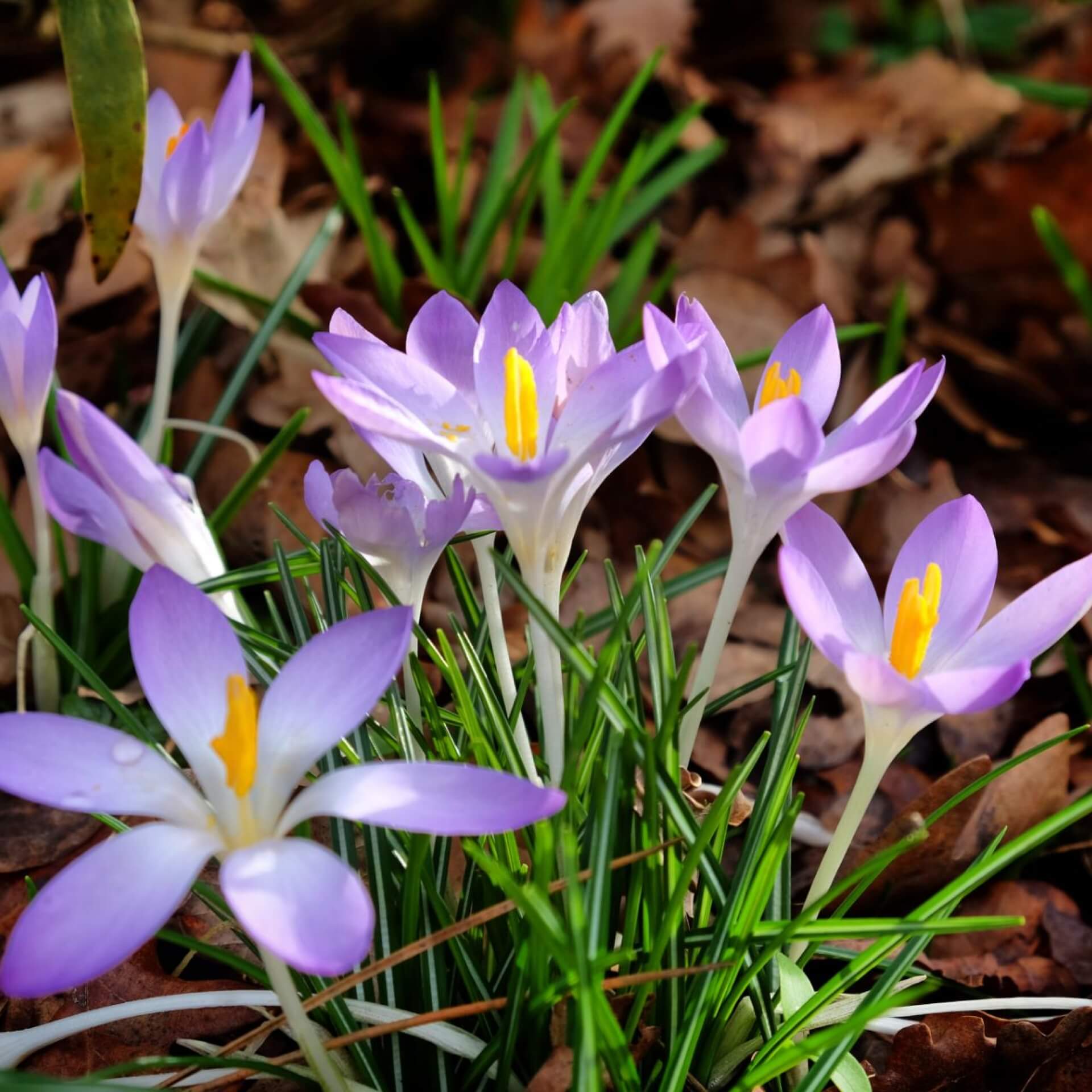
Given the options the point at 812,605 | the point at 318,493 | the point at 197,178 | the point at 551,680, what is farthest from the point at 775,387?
the point at 197,178

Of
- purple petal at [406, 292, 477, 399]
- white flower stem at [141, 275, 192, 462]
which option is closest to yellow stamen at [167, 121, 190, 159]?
white flower stem at [141, 275, 192, 462]

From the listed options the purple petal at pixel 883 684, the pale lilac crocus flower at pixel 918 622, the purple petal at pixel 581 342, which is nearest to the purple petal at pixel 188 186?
the purple petal at pixel 581 342

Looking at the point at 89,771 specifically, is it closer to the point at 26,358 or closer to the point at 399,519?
the point at 399,519

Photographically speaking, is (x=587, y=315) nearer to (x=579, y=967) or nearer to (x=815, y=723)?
(x=579, y=967)

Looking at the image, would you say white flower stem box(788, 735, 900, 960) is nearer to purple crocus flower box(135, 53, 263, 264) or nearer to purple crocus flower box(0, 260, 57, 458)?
purple crocus flower box(0, 260, 57, 458)

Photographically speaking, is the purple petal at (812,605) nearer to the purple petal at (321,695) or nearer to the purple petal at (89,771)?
the purple petal at (321,695)

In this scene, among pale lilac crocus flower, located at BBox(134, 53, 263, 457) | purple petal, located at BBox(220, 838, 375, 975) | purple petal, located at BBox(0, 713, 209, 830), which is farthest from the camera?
pale lilac crocus flower, located at BBox(134, 53, 263, 457)

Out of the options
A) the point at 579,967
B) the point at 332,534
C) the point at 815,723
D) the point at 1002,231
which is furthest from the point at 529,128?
the point at 579,967
